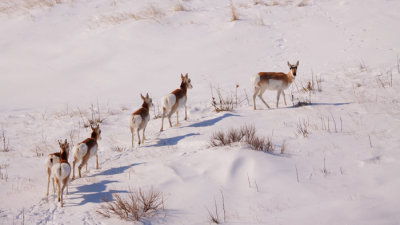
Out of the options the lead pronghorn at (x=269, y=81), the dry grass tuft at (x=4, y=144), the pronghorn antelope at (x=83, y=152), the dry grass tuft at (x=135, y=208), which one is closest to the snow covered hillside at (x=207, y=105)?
the dry grass tuft at (x=4, y=144)

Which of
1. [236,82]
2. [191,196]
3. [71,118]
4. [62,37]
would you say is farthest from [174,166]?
[62,37]

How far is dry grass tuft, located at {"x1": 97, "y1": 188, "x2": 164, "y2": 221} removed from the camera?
474cm

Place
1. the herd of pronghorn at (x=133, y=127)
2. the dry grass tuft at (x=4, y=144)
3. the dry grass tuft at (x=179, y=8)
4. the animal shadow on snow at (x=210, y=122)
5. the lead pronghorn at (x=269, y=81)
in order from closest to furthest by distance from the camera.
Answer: the herd of pronghorn at (x=133, y=127), the dry grass tuft at (x=4, y=144), the animal shadow on snow at (x=210, y=122), the lead pronghorn at (x=269, y=81), the dry grass tuft at (x=179, y=8)

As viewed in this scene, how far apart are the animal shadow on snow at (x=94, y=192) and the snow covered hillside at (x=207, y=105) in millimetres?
30

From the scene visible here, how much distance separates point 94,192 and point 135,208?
1.28 metres

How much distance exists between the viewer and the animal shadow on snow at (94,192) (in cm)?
548

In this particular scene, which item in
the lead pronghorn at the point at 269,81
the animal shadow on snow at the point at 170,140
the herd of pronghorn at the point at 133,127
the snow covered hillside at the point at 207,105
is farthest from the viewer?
the lead pronghorn at the point at 269,81

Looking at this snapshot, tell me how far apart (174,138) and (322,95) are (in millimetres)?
4218

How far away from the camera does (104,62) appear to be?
569 inches

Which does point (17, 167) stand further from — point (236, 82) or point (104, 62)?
point (104, 62)

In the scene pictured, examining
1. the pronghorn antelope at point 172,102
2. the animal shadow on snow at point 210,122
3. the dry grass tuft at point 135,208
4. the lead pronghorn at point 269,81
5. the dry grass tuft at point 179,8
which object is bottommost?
the dry grass tuft at point 135,208

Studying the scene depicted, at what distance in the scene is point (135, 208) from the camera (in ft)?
15.5

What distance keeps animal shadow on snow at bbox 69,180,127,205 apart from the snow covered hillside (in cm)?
3

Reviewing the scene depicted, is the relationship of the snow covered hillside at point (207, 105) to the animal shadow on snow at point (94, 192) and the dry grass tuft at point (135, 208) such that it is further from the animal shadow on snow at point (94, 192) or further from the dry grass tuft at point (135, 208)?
the dry grass tuft at point (135, 208)
